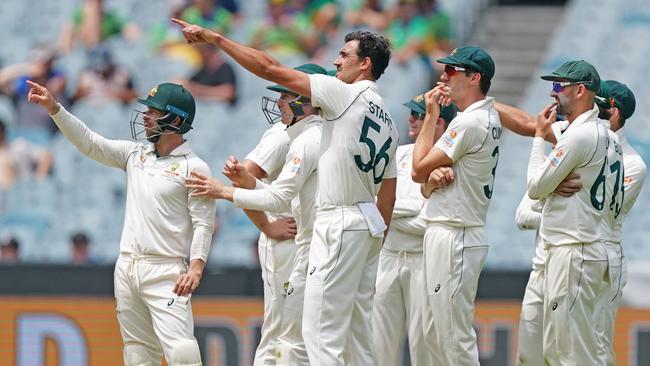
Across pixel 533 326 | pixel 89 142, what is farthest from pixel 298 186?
pixel 533 326

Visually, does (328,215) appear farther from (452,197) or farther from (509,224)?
(509,224)

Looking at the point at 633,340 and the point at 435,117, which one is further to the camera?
the point at 633,340

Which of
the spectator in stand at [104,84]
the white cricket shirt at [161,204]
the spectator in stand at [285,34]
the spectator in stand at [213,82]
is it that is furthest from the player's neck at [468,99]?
the spectator in stand at [104,84]

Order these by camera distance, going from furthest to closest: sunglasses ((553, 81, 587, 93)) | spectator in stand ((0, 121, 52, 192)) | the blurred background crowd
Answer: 1. spectator in stand ((0, 121, 52, 192))
2. the blurred background crowd
3. sunglasses ((553, 81, 587, 93))

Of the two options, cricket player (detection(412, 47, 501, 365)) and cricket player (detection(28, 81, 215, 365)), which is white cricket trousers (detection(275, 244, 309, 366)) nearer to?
cricket player (detection(28, 81, 215, 365))

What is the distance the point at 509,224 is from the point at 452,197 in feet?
22.4

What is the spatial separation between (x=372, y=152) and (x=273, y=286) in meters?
1.43

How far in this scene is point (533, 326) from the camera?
7727 mm

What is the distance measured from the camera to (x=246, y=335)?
1014cm

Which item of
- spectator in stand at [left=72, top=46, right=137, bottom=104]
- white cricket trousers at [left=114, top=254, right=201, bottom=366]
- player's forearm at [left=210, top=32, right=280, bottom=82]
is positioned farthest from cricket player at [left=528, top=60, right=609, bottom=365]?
spectator in stand at [left=72, top=46, right=137, bottom=104]

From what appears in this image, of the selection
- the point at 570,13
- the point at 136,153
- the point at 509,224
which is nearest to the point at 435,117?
the point at 136,153

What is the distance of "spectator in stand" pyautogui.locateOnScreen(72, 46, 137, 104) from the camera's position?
14641 millimetres

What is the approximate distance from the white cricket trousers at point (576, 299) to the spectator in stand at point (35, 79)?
865 cm

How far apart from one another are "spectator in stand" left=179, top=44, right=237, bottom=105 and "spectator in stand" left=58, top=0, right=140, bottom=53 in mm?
A: 974
